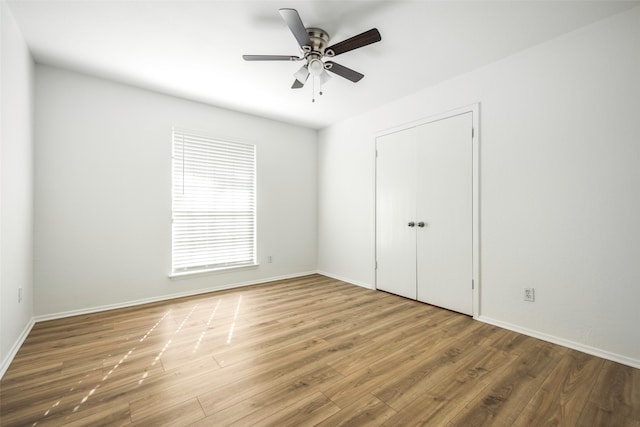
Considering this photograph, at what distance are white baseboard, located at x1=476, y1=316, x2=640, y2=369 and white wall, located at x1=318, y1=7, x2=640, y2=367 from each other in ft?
0.03

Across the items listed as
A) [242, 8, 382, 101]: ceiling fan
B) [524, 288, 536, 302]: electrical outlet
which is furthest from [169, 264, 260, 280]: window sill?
[524, 288, 536, 302]: electrical outlet

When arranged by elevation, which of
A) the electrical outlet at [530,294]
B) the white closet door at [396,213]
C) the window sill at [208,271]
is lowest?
the window sill at [208,271]

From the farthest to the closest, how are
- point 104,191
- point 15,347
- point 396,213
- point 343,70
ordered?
point 396,213 → point 104,191 → point 343,70 → point 15,347

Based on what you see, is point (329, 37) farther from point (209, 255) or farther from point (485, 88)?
point (209, 255)

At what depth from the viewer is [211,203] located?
3.88 meters

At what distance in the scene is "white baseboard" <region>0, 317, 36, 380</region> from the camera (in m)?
1.91

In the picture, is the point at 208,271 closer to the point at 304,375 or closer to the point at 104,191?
the point at 104,191

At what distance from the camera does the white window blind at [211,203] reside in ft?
11.9

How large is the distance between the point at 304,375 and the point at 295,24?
240 centimetres

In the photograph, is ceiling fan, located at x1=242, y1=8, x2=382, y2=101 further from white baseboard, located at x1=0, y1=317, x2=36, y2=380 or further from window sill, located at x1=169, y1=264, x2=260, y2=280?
white baseboard, located at x1=0, y1=317, x2=36, y2=380

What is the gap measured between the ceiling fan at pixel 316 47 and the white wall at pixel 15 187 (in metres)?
1.71

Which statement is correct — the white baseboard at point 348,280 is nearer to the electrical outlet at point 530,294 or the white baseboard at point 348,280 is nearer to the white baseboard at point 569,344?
the white baseboard at point 569,344

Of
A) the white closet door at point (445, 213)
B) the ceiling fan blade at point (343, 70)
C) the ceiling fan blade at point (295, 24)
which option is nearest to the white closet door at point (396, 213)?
the white closet door at point (445, 213)

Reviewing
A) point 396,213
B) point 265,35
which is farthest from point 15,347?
point 396,213
